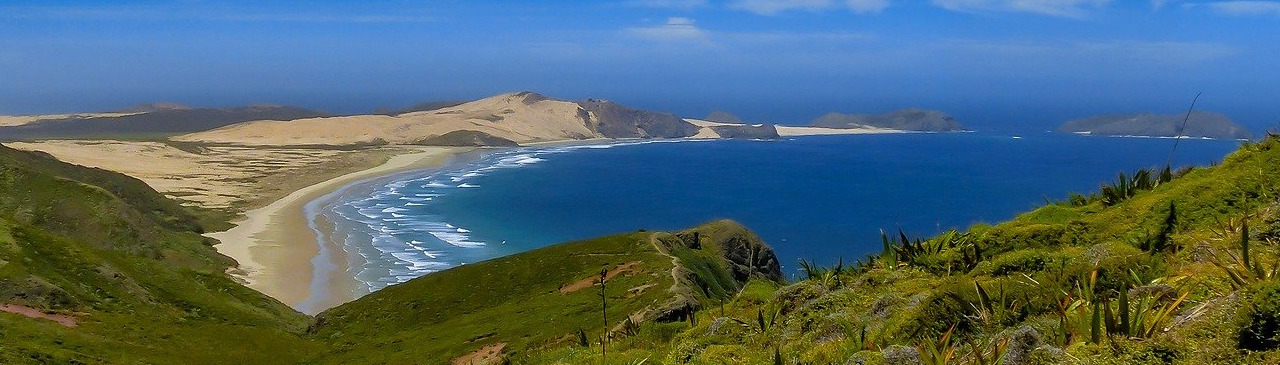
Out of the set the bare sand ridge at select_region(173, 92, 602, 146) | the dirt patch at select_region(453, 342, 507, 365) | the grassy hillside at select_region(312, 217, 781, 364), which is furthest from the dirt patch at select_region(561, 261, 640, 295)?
the bare sand ridge at select_region(173, 92, 602, 146)

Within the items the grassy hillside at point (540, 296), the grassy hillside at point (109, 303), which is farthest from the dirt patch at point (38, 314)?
the grassy hillside at point (540, 296)

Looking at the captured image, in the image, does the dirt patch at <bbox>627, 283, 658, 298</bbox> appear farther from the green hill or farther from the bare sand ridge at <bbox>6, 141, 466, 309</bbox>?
the bare sand ridge at <bbox>6, 141, 466, 309</bbox>

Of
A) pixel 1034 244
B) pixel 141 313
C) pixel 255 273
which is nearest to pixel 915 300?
pixel 1034 244

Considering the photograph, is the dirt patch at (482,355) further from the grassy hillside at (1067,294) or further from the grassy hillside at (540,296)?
the grassy hillside at (1067,294)

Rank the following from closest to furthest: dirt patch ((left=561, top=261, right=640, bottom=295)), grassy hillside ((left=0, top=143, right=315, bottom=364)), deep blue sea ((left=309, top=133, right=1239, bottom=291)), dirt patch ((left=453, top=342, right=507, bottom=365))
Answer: dirt patch ((left=453, top=342, right=507, bottom=365)), grassy hillside ((left=0, top=143, right=315, bottom=364)), dirt patch ((left=561, top=261, right=640, bottom=295)), deep blue sea ((left=309, top=133, right=1239, bottom=291))

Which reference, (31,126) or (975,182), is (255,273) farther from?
(31,126)
